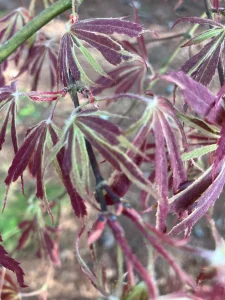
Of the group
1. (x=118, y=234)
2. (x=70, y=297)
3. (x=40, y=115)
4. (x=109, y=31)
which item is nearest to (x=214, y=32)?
(x=109, y=31)

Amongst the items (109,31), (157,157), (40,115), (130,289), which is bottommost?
(40,115)

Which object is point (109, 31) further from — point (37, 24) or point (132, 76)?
point (132, 76)

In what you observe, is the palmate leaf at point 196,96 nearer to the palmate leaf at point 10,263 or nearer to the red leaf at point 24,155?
the red leaf at point 24,155

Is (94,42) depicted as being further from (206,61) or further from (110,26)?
(206,61)

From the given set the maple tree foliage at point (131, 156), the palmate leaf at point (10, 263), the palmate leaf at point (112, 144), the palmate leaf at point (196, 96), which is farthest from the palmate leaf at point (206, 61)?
the palmate leaf at point (10, 263)

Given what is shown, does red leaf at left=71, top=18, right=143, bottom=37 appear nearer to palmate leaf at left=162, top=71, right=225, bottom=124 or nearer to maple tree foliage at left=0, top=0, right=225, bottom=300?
maple tree foliage at left=0, top=0, right=225, bottom=300

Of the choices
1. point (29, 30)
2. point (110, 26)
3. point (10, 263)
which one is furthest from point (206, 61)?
point (10, 263)

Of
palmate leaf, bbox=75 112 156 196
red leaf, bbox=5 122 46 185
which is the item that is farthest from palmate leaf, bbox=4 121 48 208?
palmate leaf, bbox=75 112 156 196
